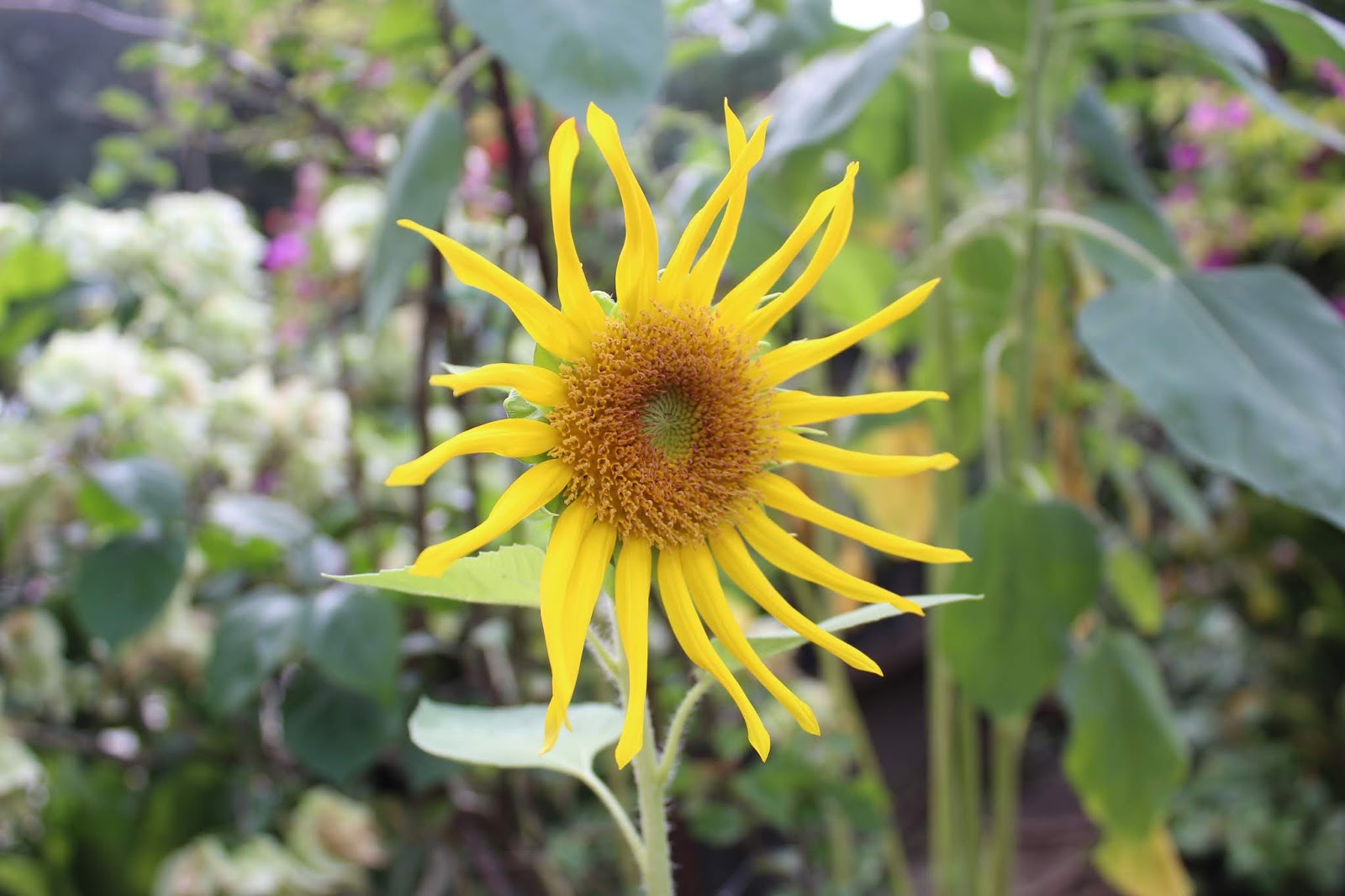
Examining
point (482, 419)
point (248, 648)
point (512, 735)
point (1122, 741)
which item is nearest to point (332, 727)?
point (248, 648)

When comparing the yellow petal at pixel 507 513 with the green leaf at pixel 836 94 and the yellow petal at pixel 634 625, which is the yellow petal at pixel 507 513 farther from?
the green leaf at pixel 836 94

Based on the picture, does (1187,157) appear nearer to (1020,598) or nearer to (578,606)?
(1020,598)

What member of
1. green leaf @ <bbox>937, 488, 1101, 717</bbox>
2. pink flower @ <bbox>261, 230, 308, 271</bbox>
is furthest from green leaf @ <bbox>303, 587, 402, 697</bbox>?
pink flower @ <bbox>261, 230, 308, 271</bbox>

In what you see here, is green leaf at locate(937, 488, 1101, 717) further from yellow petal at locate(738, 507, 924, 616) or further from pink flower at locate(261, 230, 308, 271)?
pink flower at locate(261, 230, 308, 271)

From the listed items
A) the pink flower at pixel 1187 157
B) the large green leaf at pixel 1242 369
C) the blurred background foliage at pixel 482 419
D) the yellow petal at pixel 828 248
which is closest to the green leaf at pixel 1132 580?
the blurred background foliage at pixel 482 419

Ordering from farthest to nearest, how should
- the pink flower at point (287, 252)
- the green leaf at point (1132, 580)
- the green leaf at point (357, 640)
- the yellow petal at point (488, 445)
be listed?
the pink flower at point (287, 252)
the green leaf at point (1132, 580)
the green leaf at point (357, 640)
the yellow petal at point (488, 445)

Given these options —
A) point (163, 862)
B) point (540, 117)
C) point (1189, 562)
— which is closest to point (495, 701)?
point (163, 862)
